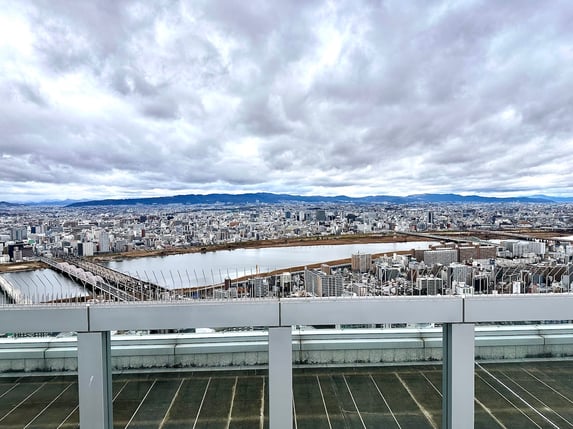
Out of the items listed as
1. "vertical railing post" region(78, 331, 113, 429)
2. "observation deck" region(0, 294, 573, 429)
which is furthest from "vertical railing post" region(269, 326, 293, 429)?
"vertical railing post" region(78, 331, 113, 429)

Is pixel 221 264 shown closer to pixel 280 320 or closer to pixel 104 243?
pixel 280 320

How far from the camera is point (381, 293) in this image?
6.46 ft

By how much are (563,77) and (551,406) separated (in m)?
11.9

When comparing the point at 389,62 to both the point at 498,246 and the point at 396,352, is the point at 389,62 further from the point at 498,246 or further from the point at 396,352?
the point at 396,352

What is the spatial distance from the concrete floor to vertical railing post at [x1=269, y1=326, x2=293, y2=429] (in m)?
0.04

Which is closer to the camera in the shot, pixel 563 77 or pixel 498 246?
pixel 498 246

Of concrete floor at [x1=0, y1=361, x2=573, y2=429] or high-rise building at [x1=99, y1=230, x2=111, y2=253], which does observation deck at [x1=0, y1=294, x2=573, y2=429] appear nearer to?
concrete floor at [x1=0, y1=361, x2=573, y2=429]

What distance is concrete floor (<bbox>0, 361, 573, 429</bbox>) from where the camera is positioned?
1.98 metres

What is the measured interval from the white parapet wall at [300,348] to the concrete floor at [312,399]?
0.07 meters

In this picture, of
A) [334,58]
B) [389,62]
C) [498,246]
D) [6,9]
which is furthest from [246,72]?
[498,246]

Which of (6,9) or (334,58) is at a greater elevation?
(334,58)

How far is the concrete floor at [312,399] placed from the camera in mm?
1981

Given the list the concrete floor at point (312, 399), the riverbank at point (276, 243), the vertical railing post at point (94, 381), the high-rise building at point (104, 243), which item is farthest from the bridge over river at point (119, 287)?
the high-rise building at point (104, 243)

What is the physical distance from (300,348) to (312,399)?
1.06 feet
